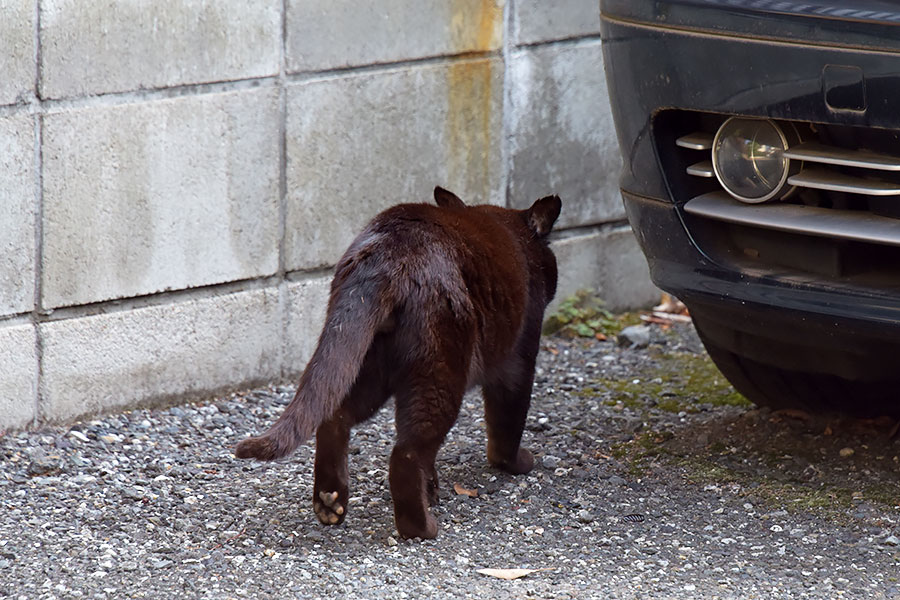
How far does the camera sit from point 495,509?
3709 millimetres

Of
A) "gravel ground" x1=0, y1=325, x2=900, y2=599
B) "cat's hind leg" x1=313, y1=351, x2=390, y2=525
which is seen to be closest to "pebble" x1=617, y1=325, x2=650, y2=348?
"gravel ground" x1=0, y1=325, x2=900, y2=599

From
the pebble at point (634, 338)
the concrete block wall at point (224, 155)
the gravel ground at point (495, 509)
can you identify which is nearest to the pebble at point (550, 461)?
the gravel ground at point (495, 509)

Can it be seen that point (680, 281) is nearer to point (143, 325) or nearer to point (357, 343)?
point (357, 343)

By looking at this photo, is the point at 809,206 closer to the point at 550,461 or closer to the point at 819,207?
the point at 819,207

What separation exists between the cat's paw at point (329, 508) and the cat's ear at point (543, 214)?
1.13 meters

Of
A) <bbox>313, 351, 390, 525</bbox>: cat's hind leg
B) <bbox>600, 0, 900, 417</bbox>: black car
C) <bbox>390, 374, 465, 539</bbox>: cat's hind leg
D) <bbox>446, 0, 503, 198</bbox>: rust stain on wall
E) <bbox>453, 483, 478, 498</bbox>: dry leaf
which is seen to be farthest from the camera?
<bbox>446, 0, 503, 198</bbox>: rust stain on wall

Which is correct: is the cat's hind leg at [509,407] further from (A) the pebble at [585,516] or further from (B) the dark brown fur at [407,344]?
(A) the pebble at [585,516]

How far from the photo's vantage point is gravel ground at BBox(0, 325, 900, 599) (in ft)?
10.5

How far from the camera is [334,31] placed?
4.60 m

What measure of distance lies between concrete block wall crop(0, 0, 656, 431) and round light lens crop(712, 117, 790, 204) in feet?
5.56

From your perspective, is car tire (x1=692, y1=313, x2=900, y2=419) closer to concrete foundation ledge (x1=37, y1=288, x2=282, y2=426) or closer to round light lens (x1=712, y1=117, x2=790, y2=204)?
round light lens (x1=712, y1=117, x2=790, y2=204)

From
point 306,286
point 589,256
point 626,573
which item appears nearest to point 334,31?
point 306,286

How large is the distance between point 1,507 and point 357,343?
3.95 feet

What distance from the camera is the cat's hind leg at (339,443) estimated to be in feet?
11.3
